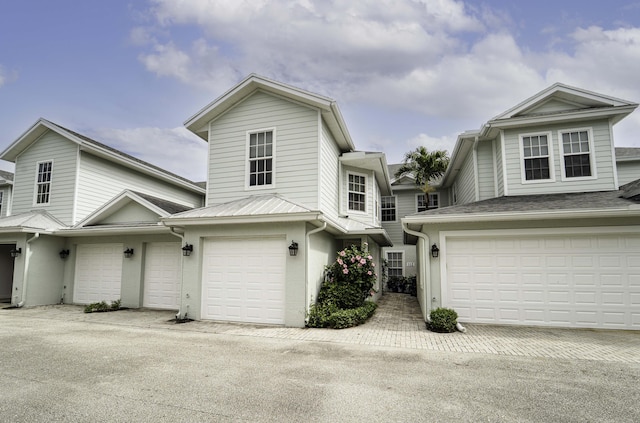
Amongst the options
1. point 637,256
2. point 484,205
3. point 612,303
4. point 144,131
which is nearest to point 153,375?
point 484,205

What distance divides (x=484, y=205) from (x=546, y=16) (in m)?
5.69

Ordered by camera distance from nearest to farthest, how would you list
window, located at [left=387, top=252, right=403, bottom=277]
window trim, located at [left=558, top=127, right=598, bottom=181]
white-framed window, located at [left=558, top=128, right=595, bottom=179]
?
window trim, located at [left=558, top=127, right=598, bottom=181] < white-framed window, located at [left=558, top=128, right=595, bottom=179] < window, located at [left=387, top=252, right=403, bottom=277]

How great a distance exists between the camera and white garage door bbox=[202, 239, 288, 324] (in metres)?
8.88

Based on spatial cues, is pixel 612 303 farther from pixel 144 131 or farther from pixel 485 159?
pixel 144 131

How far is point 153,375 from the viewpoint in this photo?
16.3 feet

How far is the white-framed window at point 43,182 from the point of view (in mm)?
13779

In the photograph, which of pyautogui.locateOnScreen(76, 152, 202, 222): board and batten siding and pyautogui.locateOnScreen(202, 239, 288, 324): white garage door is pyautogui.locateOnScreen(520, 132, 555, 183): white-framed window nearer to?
pyautogui.locateOnScreen(202, 239, 288, 324): white garage door

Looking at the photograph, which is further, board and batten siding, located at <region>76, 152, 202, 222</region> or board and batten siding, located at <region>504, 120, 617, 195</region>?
board and batten siding, located at <region>76, 152, 202, 222</region>

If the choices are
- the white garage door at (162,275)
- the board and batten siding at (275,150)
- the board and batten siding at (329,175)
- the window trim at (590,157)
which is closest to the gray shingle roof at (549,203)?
the window trim at (590,157)

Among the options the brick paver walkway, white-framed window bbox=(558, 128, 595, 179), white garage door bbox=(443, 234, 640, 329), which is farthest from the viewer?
white-framed window bbox=(558, 128, 595, 179)

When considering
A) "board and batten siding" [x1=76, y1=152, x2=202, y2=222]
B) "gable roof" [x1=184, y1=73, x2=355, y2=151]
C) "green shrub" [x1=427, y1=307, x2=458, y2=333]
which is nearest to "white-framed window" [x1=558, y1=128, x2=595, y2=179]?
"green shrub" [x1=427, y1=307, x2=458, y2=333]

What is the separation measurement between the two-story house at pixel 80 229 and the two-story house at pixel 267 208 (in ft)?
8.45

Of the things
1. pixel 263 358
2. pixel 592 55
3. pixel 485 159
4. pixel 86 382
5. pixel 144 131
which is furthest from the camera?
pixel 144 131

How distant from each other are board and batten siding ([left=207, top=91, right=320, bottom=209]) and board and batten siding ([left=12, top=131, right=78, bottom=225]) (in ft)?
21.8
